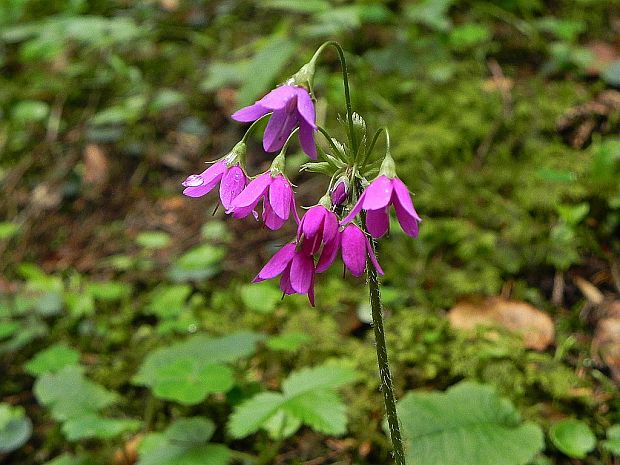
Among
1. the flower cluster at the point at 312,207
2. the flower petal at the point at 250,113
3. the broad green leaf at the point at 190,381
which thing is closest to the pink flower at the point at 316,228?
the flower cluster at the point at 312,207

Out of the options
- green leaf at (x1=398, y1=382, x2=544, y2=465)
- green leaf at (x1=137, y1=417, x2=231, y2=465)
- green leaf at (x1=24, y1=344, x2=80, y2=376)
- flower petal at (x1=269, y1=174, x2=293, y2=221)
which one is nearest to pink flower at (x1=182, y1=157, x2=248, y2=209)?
flower petal at (x1=269, y1=174, x2=293, y2=221)

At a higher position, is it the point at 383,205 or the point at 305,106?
the point at 305,106

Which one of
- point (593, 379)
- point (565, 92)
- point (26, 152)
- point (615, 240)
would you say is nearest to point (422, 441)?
point (593, 379)

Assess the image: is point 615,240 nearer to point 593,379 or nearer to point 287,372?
point 593,379

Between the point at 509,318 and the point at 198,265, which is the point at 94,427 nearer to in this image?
the point at 198,265

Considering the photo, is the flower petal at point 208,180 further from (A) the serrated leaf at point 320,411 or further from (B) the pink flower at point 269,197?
(A) the serrated leaf at point 320,411

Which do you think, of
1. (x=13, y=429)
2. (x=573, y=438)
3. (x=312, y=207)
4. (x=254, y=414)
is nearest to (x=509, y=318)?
Result: (x=573, y=438)

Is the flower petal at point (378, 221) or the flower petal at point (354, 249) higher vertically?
the flower petal at point (378, 221)
